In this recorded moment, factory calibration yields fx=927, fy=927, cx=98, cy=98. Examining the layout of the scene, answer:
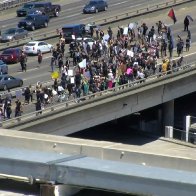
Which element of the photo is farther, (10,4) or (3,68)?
(10,4)

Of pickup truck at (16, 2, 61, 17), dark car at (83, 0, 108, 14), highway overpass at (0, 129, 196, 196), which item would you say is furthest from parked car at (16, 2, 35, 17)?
highway overpass at (0, 129, 196, 196)

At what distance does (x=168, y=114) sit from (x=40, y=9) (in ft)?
74.1

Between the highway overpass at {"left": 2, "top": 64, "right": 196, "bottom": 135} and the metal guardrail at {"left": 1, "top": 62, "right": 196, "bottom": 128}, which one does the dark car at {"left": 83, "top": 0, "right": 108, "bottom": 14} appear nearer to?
the highway overpass at {"left": 2, "top": 64, "right": 196, "bottom": 135}

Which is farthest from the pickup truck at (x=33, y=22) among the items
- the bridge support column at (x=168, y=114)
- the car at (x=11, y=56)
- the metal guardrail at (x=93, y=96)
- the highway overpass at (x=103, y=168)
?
the highway overpass at (x=103, y=168)

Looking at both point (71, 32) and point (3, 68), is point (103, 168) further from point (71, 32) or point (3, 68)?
point (71, 32)

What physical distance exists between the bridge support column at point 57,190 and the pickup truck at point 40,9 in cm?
5513

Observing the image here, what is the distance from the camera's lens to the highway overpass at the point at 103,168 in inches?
525

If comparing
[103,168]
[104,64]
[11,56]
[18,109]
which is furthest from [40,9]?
[103,168]

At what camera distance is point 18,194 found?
14891mm

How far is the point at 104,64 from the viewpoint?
136 feet

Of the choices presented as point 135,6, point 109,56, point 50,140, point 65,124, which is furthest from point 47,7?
point 50,140

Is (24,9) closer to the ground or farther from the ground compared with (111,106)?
farther from the ground

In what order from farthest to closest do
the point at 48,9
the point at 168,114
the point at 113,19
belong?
1. the point at 48,9
2. the point at 113,19
3. the point at 168,114

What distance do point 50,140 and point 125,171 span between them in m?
3.89
